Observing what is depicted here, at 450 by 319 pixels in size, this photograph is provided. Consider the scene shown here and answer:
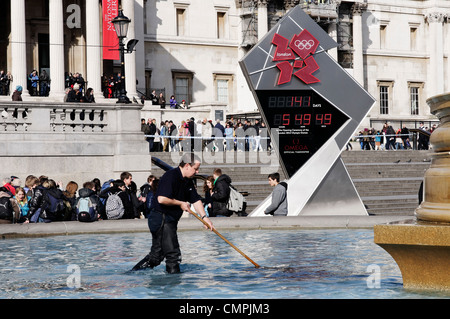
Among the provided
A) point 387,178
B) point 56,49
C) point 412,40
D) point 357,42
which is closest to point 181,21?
point 357,42

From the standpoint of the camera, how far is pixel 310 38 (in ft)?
68.6

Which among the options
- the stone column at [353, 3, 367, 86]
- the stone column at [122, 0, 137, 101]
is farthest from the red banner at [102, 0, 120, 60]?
the stone column at [353, 3, 367, 86]

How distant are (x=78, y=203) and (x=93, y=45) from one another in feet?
90.7

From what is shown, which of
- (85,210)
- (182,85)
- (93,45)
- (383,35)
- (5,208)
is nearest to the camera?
(85,210)

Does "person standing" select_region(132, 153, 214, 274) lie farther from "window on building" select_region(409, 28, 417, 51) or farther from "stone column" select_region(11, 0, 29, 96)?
"window on building" select_region(409, 28, 417, 51)

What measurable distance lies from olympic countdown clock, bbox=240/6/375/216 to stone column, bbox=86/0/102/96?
24.1m

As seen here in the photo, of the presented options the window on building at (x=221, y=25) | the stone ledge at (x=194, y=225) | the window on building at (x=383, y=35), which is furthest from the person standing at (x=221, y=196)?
the window on building at (x=383, y=35)

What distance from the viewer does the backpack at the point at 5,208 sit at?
17.1 meters

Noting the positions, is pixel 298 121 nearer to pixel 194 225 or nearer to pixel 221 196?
pixel 221 196

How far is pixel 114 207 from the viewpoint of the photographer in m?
17.8

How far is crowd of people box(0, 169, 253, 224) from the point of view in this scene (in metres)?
17.2

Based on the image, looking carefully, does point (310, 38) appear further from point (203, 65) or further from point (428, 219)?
point (203, 65)
